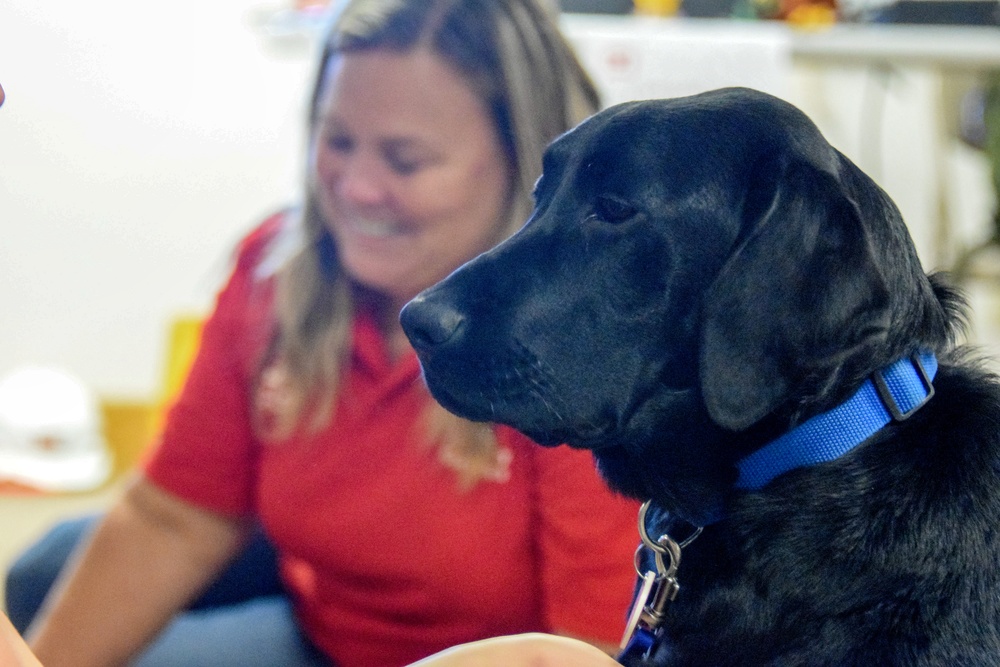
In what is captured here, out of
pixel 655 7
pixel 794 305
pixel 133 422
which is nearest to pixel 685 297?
pixel 794 305

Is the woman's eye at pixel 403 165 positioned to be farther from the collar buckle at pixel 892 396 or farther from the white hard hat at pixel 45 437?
the white hard hat at pixel 45 437

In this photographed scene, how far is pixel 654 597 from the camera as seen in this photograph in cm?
46

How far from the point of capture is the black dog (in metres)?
0.41

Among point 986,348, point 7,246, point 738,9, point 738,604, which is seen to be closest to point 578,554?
point 738,604

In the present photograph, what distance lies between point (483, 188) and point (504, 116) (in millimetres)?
44

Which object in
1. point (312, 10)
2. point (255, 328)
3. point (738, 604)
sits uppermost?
point (312, 10)

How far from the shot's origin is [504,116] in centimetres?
54

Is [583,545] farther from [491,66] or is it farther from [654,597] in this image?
[491,66]

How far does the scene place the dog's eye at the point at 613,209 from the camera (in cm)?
44

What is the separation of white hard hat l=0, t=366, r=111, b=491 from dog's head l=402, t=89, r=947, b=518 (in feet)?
1.84

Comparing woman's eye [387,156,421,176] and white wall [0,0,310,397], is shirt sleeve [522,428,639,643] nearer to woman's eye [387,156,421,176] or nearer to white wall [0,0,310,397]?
woman's eye [387,156,421,176]

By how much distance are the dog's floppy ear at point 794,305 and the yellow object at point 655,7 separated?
0.49 metres

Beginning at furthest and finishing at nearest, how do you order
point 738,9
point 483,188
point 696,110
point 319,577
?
point 738,9 → point 319,577 → point 483,188 → point 696,110

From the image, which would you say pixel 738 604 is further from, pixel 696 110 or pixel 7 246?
pixel 7 246
